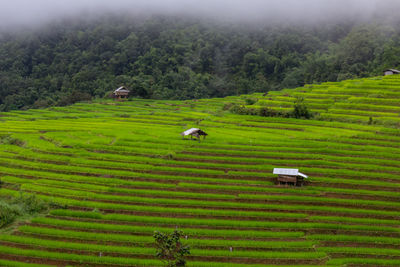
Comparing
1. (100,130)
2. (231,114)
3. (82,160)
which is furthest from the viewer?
(231,114)

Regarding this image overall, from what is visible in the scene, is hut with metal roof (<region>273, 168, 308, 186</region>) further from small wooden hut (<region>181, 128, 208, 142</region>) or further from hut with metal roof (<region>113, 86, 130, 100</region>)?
hut with metal roof (<region>113, 86, 130, 100</region>)

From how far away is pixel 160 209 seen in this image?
99.0 feet

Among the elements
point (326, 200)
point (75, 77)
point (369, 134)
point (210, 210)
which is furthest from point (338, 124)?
point (75, 77)

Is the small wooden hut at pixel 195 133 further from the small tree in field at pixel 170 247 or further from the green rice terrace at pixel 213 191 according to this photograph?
the small tree in field at pixel 170 247

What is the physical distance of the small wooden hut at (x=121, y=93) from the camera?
84.9 meters

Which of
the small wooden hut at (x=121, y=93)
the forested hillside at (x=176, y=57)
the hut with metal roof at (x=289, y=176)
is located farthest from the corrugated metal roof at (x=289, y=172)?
the forested hillside at (x=176, y=57)

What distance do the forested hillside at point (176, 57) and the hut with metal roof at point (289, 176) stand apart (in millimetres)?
60308

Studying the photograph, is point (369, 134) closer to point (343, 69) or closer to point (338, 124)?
point (338, 124)

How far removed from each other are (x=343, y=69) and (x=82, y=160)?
75613 mm

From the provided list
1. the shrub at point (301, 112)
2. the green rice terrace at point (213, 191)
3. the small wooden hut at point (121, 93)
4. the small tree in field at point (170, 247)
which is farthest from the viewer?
the small wooden hut at point (121, 93)

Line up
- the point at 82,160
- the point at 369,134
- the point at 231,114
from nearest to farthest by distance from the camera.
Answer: the point at 82,160
the point at 369,134
the point at 231,114

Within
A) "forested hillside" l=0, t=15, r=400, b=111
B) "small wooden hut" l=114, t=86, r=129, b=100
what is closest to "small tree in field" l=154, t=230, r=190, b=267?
"small wooden hut" l=114, t=86, r=129, b=100

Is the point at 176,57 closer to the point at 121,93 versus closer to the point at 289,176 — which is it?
the point at 121,93

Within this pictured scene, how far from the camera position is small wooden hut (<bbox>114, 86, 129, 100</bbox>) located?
84.9 metres
